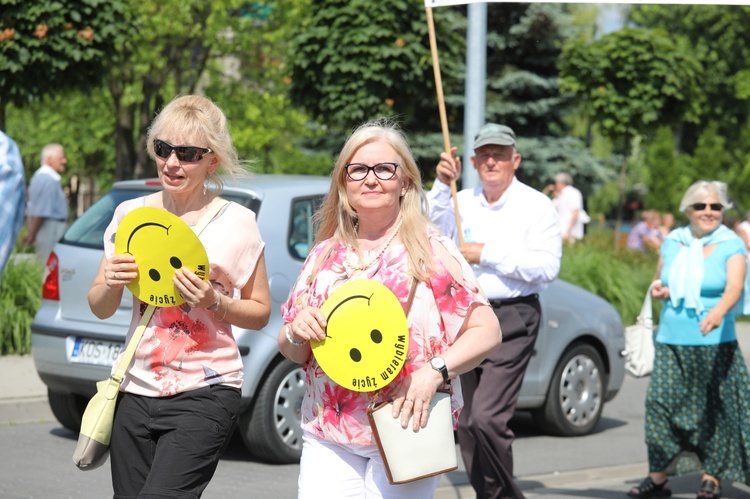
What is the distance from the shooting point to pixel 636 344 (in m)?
7.38

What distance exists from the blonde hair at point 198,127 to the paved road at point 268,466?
3.16 m

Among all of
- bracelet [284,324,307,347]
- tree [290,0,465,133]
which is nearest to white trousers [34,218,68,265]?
tree [290,0,465,133]

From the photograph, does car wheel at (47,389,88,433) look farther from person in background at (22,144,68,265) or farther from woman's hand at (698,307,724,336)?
person in background at (22,144,68,265)

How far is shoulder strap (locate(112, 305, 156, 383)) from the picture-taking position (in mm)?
3787

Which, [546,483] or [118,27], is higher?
[118,27]

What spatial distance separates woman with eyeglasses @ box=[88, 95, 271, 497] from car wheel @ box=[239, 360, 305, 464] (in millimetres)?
3328

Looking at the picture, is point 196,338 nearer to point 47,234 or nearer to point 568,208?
Answer: point 47,234

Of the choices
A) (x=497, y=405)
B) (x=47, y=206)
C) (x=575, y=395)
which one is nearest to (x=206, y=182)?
(x=497, y=405)

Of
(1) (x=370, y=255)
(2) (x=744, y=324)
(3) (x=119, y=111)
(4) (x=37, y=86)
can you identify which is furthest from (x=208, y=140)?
(3) (x=119, y=111)

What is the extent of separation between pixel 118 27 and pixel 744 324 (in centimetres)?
982

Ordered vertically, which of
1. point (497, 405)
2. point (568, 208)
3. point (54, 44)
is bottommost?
point (497, 405)

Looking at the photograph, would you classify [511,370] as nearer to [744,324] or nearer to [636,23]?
[744,324]

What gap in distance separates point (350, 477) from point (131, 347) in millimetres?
795

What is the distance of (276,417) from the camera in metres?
7.35
